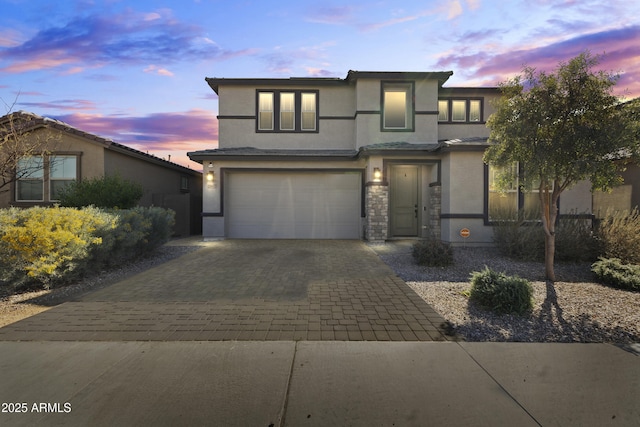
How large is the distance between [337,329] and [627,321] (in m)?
4.11

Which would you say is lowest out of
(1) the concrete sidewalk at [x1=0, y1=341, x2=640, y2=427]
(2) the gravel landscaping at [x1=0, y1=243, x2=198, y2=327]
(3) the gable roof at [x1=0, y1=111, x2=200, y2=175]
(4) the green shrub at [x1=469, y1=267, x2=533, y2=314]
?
(1) the concrete sidewalk at [x1=0, y1=341, x2=640, y2=427]

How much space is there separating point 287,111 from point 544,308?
12.2 metres

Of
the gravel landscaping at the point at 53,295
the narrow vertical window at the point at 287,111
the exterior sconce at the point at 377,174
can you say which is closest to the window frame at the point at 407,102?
the exterior sconce at the point at 377,174

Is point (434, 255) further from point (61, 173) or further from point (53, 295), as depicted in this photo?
point (61, 173)

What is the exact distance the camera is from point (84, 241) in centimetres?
646

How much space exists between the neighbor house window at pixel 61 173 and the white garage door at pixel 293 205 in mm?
6538

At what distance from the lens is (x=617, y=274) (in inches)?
250

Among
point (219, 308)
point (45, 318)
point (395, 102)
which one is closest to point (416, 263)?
point (219, 308)

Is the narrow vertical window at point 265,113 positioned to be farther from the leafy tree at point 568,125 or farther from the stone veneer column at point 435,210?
the leafy tree at point 568,125

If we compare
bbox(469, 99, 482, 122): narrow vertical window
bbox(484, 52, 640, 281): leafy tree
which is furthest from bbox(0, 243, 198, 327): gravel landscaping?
bbox(469, 99, 482, 122): narrow vertical window

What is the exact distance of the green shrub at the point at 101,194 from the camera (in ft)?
36.7

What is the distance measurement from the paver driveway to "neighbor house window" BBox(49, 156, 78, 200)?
29.3ft

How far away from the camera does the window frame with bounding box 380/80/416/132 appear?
1378cm

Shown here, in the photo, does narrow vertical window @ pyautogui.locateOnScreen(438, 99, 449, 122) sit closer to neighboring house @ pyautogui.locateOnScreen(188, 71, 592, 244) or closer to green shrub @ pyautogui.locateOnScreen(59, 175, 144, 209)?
neighboring house @ pyautogui.locateOnScreen(188, 71, 592, 244)
